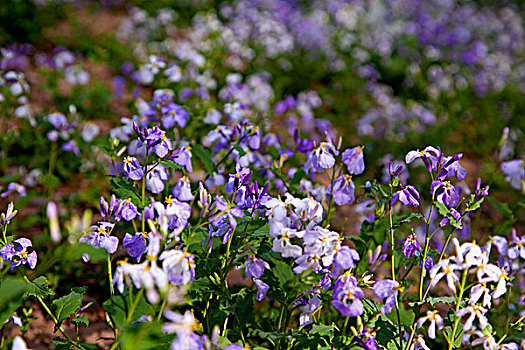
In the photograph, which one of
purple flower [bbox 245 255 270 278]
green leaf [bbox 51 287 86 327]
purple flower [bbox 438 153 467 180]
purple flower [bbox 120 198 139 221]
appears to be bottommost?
green leaf [bbox 51 287 86 327]

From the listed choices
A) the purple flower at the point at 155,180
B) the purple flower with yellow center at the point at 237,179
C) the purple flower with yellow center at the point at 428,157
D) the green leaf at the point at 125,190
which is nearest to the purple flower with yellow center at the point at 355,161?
the purple flower with yellow center at the point at 428,157

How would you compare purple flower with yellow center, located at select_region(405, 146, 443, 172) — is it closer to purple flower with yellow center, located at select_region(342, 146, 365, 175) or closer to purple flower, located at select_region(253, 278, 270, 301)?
purple flower with yellow center, located at select_region(342, 146, 365, 175)

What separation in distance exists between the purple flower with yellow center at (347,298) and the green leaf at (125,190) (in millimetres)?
836

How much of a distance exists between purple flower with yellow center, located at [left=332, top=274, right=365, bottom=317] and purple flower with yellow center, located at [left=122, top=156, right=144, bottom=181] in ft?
2.89

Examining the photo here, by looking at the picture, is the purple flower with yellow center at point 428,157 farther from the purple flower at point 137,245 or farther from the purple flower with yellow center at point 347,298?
the purple flower at point 137,245

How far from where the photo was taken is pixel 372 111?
17.9 ft

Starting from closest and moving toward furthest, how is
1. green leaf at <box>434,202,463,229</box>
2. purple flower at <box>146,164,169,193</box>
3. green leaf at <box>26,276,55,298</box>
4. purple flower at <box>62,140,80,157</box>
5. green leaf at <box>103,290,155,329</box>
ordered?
green leaf at <box>103,290,155,329</box>
green leaf at <box>26,276,55,298</box>
green leaf at <box>434,202,463,229</box>
purple flower at <box>146,164,169,193</box>
purple flower at <box>62,140,80,157</box>

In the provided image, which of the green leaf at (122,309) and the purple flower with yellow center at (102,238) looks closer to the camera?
the green leaf at (122,309)

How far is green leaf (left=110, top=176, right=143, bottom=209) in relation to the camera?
200 centimetres

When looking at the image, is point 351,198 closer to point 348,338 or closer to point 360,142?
point 348,338

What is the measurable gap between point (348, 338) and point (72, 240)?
1135 millimetres

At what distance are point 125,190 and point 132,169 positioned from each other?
9 centimetres

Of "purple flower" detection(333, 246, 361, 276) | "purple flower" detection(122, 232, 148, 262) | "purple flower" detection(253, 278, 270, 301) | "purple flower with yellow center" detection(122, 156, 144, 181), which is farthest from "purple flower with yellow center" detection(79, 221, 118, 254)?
"purple flower" detection(333, 246, 361, 276)

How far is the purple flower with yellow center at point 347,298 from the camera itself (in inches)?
66.2
